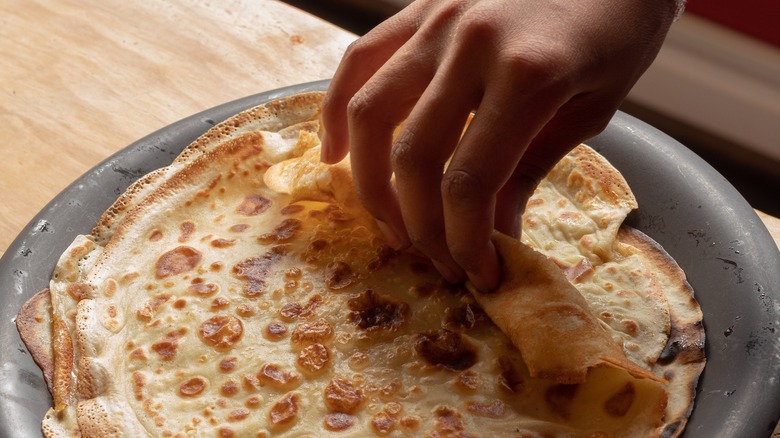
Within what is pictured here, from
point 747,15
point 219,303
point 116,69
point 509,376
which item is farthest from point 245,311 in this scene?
point 747,15

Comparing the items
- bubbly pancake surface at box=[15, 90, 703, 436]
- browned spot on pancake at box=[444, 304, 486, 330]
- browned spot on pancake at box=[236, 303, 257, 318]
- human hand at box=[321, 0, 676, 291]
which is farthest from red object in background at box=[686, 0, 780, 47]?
browned spot on pancake at box=[236, 303, 257, 318]

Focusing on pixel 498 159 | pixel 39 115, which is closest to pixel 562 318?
pixel 498 159

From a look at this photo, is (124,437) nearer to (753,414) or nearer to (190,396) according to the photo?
(190,396)

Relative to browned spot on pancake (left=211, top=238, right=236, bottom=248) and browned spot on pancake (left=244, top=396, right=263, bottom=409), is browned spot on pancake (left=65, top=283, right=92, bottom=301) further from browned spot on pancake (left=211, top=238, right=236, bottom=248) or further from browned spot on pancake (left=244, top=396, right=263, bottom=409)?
browned spot on pancake (left=244, top=396, right=263, bottom=409)

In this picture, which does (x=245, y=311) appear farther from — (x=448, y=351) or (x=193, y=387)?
(x=448, y=351)

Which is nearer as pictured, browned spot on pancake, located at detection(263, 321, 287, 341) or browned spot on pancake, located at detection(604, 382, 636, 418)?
browned spot on pancake, located at detection(604, 382, 636, 418)

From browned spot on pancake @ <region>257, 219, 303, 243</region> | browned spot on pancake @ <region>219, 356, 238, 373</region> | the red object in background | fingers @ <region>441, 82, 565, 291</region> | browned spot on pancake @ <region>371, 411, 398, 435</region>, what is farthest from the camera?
the red object in background

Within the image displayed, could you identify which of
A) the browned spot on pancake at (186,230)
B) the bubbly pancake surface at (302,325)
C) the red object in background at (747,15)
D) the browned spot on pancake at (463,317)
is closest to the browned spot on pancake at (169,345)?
the bubbly pancake surface at (302,325)
